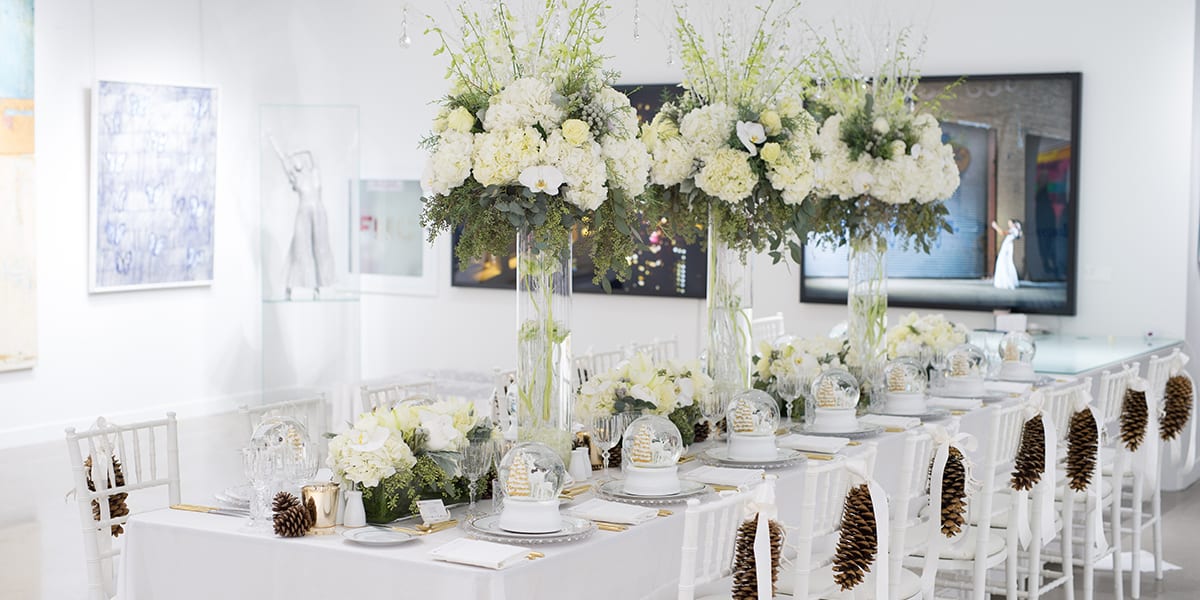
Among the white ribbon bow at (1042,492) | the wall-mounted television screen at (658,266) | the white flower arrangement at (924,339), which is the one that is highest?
the wall-mounted television screen at (658,266)

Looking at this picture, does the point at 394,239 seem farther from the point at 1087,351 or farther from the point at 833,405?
the point at 833,405

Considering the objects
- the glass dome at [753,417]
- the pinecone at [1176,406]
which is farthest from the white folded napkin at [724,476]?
the pinecone at [1176,406]

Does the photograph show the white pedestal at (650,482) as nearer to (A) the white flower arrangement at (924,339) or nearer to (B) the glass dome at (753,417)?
(B) the glass dome at (753,417)

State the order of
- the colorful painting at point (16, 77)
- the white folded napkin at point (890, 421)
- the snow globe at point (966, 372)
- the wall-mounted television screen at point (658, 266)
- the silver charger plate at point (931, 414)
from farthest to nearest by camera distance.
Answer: the wall-mounted television screen at point (658, 266), the colorful painting at point (16, 77), the snow globe at point (966, 372), the silver charger plate at point (931, 414), the white folded napkin at point (890, 421)

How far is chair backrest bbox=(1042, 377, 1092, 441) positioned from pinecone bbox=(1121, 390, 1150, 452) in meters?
0.21

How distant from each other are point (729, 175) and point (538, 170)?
3.61 feet

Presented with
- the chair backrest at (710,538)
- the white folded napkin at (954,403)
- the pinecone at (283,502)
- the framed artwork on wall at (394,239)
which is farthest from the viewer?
the framed artwork on wall at (394,239)

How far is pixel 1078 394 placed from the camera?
14.8 ft

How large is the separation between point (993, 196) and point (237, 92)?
228 inches

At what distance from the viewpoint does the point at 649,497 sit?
356 centimetres

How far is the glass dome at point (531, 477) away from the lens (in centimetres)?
319

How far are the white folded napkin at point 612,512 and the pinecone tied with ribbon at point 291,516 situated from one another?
25.2 inches

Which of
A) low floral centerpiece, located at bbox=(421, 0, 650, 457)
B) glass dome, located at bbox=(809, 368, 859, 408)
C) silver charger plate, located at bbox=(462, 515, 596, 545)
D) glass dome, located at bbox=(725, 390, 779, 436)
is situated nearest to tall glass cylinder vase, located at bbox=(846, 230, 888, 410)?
glass dome, located at bbox=(809, 368, 859, 408)

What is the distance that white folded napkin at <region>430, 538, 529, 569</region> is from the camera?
2.91m
